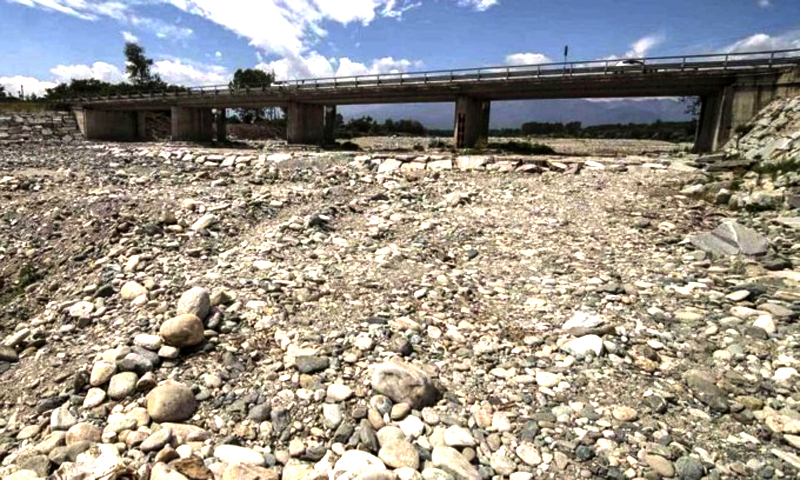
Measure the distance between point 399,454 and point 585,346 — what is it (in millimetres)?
2213

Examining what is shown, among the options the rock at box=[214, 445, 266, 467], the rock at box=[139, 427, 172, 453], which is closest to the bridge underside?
the rock at box=[214, 445, 266, 467]

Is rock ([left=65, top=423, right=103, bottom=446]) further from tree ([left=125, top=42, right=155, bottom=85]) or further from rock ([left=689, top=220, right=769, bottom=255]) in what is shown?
tree ([left=125, top=42, right=155, bottom=85])

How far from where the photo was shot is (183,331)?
4164 mm

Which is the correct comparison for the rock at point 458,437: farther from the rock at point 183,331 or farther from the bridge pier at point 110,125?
the bridge pier at point 110,125

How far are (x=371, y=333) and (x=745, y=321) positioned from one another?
12.8 ft

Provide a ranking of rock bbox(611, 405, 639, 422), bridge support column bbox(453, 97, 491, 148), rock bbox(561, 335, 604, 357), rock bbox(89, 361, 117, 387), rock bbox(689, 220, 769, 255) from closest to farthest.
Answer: rock bbox(611, 405, 639, 422)
rock bbox(89, 361, 117, 387)
rock bbox(561, 335, 604, 357)
rock bbox(689, 220, 769, 255)
bridge support column bbox(453, 97, 491, 148)

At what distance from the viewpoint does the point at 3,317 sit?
5.85 metres

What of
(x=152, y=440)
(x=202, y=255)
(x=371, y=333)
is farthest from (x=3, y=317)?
(x=371, y=333)

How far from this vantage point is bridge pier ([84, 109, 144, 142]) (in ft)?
157

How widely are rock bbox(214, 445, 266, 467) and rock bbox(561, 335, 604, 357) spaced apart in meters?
2.84

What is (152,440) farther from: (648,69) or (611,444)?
(648,69)

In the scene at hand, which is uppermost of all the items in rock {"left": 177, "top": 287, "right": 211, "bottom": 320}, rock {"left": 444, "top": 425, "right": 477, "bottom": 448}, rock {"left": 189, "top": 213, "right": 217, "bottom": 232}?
rock {"left": 189, "top": 213, "right": 217, "bottom": 232}

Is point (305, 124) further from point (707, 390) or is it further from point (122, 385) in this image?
point (707, 390)

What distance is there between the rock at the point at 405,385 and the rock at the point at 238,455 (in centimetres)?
100
